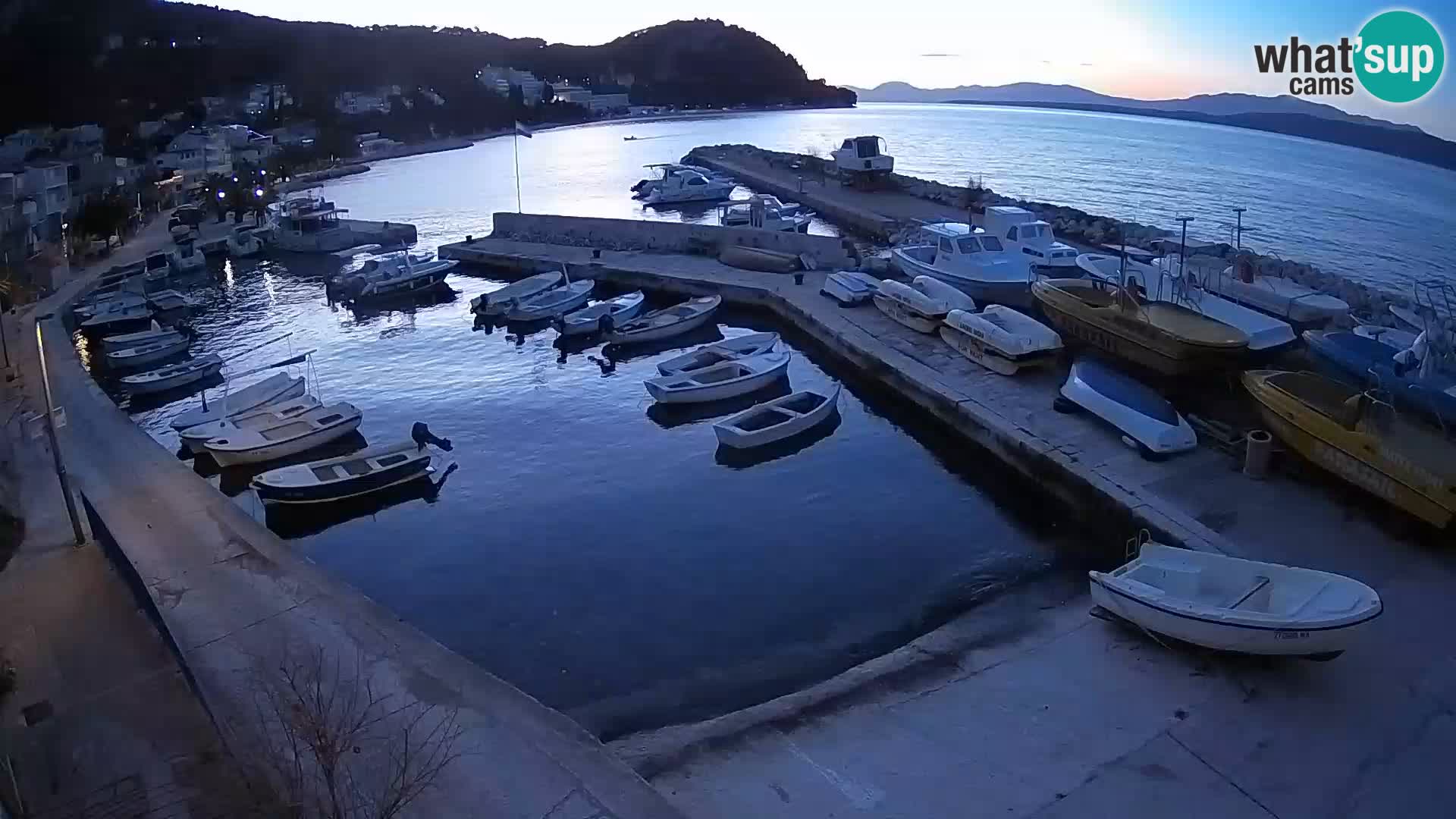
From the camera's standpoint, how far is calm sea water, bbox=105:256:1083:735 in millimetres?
10727

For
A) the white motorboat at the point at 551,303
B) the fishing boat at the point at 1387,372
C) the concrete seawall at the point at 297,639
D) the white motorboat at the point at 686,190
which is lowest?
the concrete seawall at the point at 297,639

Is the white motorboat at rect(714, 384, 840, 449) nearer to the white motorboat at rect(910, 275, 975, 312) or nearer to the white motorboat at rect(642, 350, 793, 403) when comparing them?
the white motorboat at rect(642, 350, 793, 403)

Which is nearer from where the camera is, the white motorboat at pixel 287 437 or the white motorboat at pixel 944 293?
the white motorboat at pixel 287 437

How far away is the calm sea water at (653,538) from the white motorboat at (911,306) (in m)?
2.11

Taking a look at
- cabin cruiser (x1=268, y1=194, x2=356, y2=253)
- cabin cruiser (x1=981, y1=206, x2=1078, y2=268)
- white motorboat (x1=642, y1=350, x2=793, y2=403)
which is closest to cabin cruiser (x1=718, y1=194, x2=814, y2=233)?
cabin cruiser (x1=981, y1=206, x2=1078, y2=268)

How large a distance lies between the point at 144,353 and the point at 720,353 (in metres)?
14.3

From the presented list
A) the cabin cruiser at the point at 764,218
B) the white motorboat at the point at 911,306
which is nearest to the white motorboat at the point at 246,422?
the white motorboat at the point at 911,306

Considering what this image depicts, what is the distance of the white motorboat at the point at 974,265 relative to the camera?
2153 centimetres

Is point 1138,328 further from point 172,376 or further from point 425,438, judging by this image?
point 172,376

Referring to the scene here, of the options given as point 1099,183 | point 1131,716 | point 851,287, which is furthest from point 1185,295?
point 1099,183

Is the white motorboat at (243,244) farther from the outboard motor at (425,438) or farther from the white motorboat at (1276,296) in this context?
the white motorboat at (1276,296)

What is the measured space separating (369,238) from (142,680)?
3303cm

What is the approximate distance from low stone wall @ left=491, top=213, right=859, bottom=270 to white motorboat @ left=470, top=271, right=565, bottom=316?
4.74m

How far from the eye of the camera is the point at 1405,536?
426 inches
